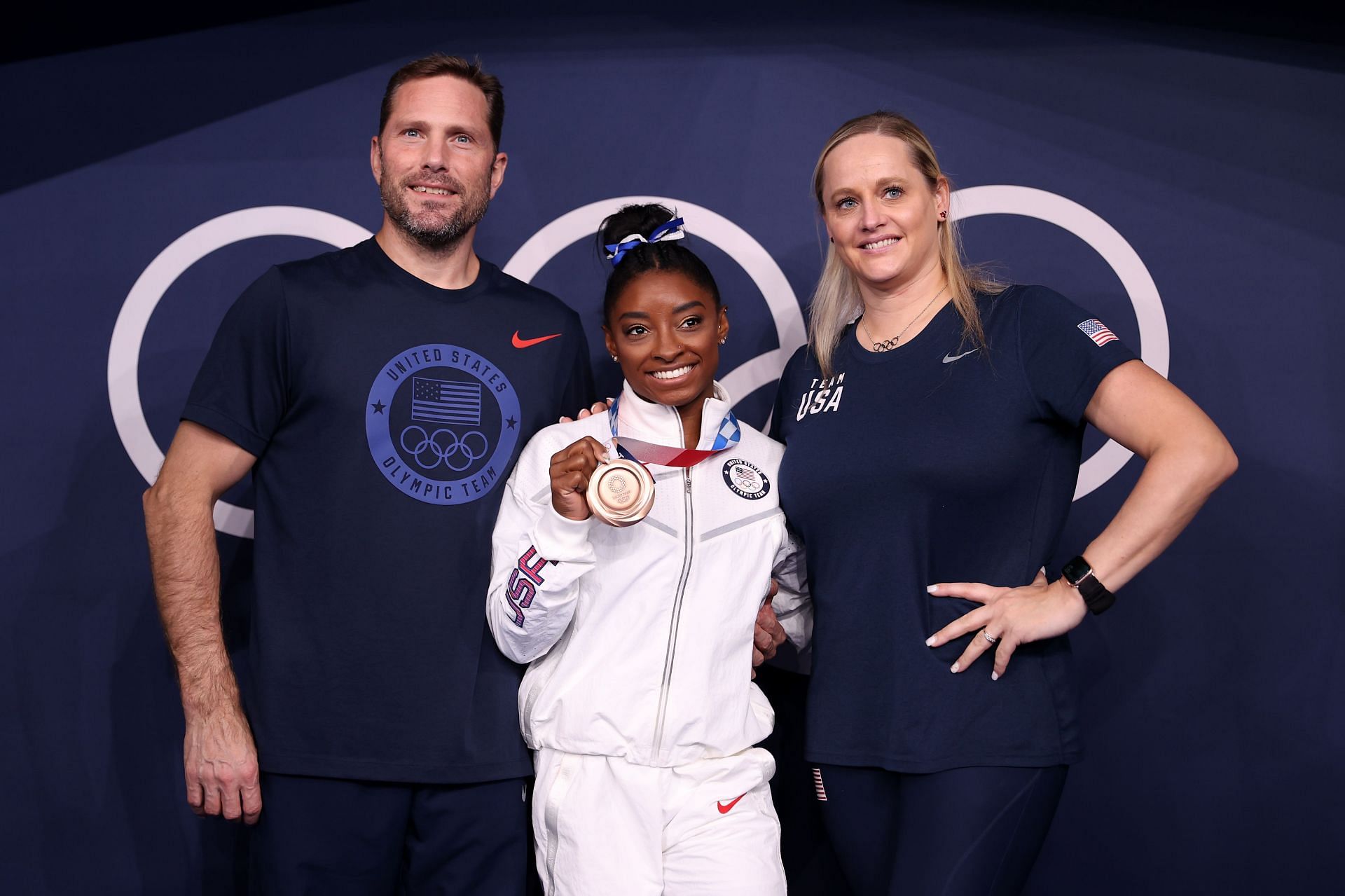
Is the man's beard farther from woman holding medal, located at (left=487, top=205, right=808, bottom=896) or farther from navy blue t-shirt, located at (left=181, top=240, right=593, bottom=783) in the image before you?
woman holding medal, located at (left=487, top=205, right=808, bottom=896)

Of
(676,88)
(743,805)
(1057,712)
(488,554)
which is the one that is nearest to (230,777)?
(488,554)

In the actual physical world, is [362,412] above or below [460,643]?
above

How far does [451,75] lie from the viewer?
7.78 ft

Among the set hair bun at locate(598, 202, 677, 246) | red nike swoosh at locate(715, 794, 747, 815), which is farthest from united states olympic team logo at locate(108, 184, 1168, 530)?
red nike swoosh at locate(715, 794, 747, 815)

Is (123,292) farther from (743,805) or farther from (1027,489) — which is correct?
(1027,489)

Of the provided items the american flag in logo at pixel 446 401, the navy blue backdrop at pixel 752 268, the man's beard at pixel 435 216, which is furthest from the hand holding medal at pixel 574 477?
the navy blue backdrop at pixel 752 268

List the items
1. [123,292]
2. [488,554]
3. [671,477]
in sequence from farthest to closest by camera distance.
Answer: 1. [123,292]
2. [488,554]
3. [671,477]

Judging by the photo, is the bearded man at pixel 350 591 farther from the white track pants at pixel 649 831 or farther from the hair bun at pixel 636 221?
the hair bun at pixel 636 221

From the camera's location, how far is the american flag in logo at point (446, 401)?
2213mm

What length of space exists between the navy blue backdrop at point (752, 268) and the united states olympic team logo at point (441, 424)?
0.69 meters

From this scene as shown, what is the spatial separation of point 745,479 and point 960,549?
0.45 meters

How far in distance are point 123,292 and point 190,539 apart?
3.51 ft

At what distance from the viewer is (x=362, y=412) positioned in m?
2.18

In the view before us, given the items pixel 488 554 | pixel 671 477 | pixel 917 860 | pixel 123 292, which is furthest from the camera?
pixel 123 292
